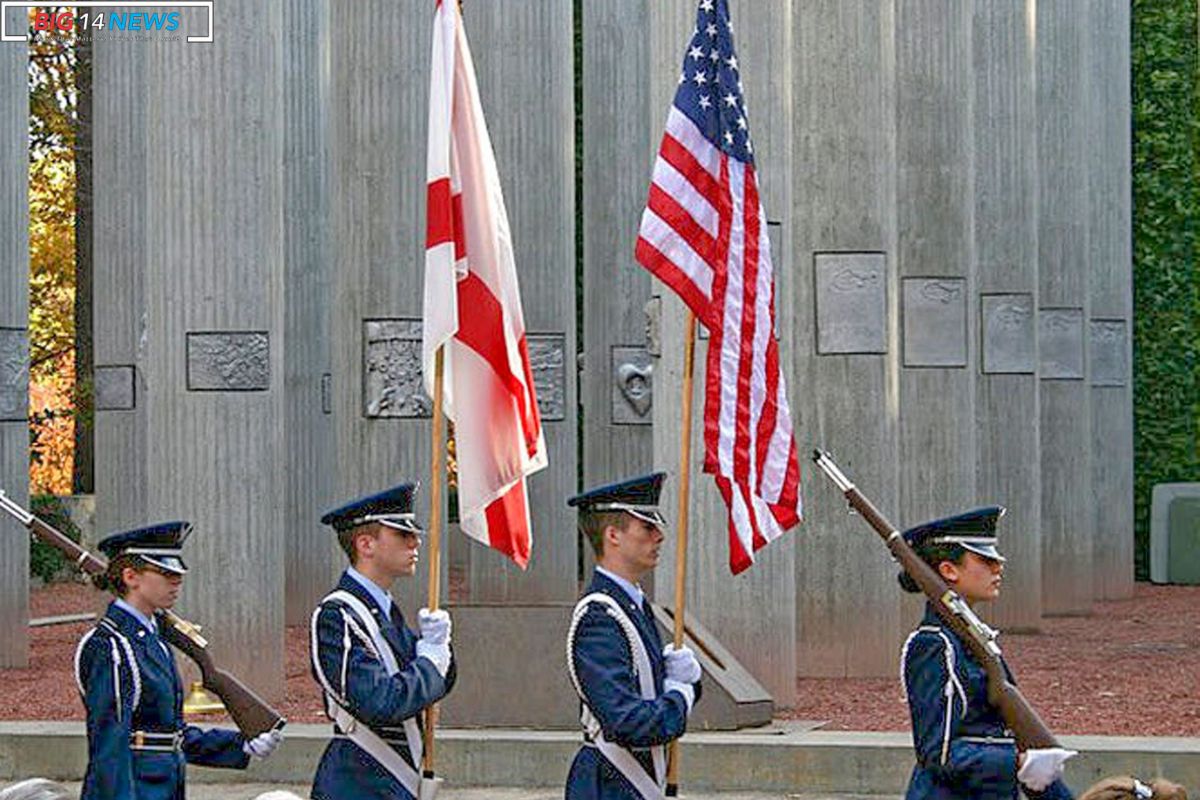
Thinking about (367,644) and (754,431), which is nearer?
(367,644)

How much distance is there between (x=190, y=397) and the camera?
768 inches

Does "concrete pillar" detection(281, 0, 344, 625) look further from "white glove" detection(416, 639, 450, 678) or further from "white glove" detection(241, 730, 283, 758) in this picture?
"white glove" detection(416, 639, 450, 678)

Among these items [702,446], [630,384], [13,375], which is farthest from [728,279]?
[630,384]

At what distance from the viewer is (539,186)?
26859mm

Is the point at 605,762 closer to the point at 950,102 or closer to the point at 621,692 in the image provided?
the point at 621,692

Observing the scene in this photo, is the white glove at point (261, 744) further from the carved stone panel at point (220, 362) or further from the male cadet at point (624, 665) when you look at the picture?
the carved stone panel at point (220, 362)

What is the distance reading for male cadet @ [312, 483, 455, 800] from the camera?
385 inches

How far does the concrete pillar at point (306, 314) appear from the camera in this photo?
28438mm

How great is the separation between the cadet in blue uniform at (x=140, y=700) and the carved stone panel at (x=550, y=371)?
15.9m

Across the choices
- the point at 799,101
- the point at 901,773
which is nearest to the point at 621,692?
the point at 901,773

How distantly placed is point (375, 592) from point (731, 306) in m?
2.55

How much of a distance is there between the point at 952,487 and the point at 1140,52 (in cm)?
1275

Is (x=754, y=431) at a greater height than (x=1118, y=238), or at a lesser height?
lesser

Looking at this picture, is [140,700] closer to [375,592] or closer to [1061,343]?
[375,592]
